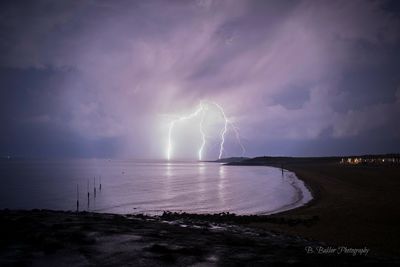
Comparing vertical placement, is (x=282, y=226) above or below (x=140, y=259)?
below

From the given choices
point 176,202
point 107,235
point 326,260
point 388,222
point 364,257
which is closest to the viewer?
point 326,260

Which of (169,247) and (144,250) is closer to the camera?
(144,250)

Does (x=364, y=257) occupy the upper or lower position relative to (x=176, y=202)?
upper

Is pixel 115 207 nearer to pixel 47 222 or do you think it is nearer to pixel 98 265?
pixel 47 222

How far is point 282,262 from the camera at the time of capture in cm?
958

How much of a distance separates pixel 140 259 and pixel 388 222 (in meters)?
17.6

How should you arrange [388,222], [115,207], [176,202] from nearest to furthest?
[388,222] < [115,207] < [176,202]

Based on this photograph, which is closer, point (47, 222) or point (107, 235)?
point (107, 235)

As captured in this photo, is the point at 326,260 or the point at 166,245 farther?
the point at 166,245

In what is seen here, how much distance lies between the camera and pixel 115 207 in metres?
39.4

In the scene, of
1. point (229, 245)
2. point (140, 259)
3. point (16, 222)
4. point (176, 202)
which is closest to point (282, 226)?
point (229, 245)

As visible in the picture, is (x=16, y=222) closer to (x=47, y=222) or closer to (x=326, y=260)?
(x=47, y=222)

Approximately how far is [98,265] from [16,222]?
31.8 ft

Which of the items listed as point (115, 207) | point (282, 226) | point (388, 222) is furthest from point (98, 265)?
point (115, 207)
